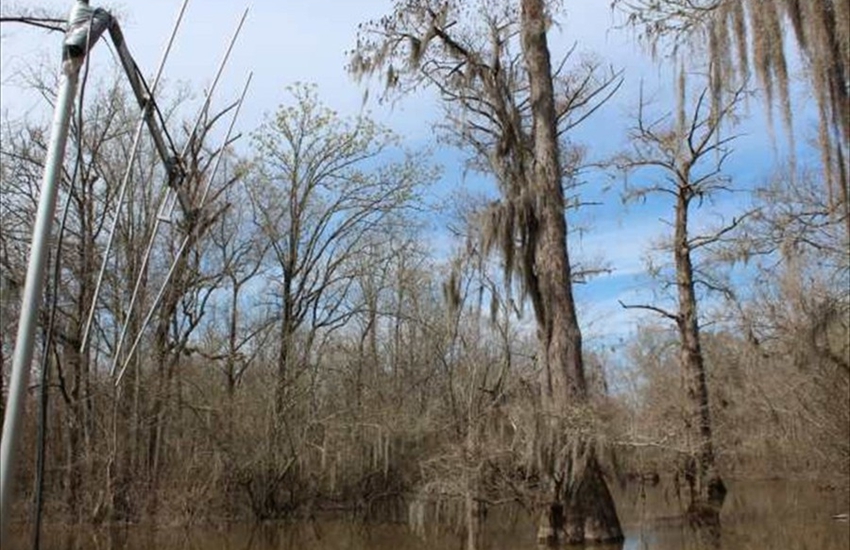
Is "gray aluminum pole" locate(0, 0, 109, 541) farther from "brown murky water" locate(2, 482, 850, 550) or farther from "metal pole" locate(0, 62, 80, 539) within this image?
"brown murky water" locate(2, 482, 850, 550)

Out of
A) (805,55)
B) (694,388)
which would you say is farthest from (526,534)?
(805,55)

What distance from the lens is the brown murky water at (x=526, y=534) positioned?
14398mm

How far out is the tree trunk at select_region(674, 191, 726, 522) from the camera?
19.7 m

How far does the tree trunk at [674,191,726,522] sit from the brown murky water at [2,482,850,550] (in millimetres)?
559

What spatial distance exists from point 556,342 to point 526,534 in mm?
3990

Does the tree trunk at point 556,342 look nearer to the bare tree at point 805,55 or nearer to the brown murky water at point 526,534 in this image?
the brown murky water at point 526,534

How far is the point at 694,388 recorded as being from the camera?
22.3m

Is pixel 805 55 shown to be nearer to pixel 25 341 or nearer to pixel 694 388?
pixel 25 341

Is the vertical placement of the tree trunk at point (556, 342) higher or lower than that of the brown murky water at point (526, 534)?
higher

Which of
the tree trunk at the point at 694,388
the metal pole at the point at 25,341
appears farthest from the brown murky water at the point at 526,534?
the metal pole at the point at 25,341

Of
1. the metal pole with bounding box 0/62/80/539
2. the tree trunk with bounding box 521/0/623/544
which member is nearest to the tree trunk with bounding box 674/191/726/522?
the tree trunk with bounding box 521/0/623/544

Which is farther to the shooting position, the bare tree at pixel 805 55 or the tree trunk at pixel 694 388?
the tree trunk at pixel 694 388

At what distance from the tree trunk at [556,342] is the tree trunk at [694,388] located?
4376 millimetres

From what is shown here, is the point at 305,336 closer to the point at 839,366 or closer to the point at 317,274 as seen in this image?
the point at 317,274
